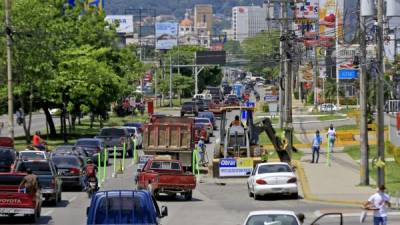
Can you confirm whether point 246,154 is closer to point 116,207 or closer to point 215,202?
point 215,202

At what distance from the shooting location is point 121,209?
70.1 ft

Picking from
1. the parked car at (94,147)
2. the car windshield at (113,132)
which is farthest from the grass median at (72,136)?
the parked car at (94,147)

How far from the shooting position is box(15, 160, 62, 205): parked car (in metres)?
35.5

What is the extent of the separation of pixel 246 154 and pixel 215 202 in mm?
10521

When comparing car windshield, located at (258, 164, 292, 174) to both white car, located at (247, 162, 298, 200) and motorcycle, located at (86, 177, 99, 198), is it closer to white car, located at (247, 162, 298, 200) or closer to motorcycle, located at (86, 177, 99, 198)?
white car, located at (247, 162, 298, 200)

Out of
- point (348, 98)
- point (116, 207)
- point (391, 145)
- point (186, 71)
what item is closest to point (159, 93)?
point (186, 71)

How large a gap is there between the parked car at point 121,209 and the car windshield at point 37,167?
14.8 meters

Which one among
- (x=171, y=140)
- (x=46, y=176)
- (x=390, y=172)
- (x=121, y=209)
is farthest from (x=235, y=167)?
(x=121, y=209)

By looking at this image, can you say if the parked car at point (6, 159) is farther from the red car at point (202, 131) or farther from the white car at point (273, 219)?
the red car at point (202, 131)

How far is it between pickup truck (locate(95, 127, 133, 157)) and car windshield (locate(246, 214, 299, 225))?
127 ft

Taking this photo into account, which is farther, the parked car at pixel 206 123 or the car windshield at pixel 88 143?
the parked car at pixel 206 123

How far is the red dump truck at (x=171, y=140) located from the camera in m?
50.4

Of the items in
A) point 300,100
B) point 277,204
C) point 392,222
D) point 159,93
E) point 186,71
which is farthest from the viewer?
point 186,71

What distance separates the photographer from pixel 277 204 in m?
36.6
